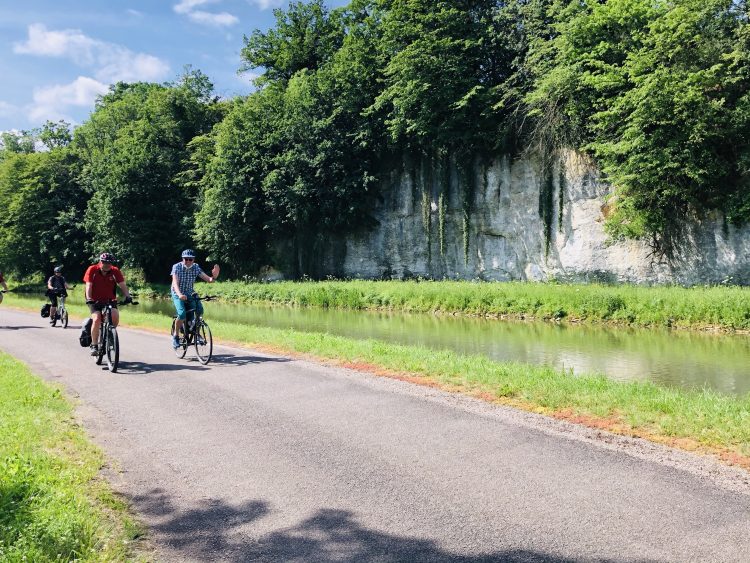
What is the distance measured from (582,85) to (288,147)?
24.0 m

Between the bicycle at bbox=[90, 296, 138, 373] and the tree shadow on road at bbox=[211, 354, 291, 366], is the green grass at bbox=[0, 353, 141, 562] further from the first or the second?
the tree shadow on road at bbox=[211, 354, 291, 366]

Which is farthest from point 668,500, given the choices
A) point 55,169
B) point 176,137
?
point 55,169

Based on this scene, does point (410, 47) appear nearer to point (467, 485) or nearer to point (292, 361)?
point (292, 361)

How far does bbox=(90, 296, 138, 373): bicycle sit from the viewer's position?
10758mm

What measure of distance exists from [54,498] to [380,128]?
37.9m

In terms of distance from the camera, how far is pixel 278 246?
1879 inches

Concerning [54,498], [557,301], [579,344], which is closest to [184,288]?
[54,498]

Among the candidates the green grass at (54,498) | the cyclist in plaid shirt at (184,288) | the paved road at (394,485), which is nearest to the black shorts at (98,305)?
the cyclist in plaid shirt at (184,288)

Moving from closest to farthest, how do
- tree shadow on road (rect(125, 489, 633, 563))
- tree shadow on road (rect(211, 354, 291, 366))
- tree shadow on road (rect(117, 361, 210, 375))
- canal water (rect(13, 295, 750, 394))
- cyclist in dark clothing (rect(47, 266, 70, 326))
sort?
tree shadow on road (rect(125, 489, 633, 563)), tree shadow on road (rect(117, 361, 210, 375)), tree shadow on road (rect(211, 354, 291, 366)), canal water (rect(13, 295, 750, 394)), cyclist in dark clothing (rect(47, 266, 70, 326))

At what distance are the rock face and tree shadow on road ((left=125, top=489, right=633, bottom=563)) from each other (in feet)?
85.4

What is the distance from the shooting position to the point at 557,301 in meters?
23.7

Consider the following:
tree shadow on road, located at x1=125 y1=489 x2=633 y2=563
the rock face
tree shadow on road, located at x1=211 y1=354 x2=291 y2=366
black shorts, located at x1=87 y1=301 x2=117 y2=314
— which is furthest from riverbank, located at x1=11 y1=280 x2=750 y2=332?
tree shadow on road, located at x1=125 y1=489 x2=633 y2=563

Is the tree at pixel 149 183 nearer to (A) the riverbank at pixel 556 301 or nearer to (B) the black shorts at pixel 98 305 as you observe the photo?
(A) the riverbank at pixel 556 301

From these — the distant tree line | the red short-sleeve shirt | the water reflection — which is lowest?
the water reflection
